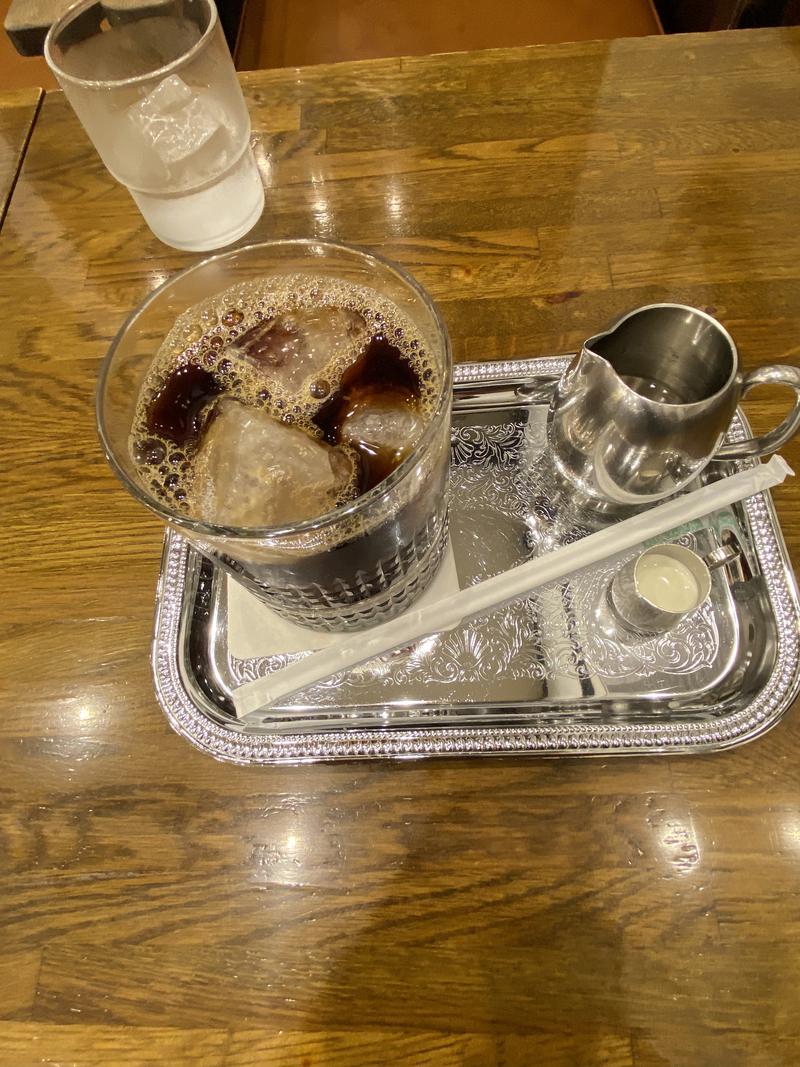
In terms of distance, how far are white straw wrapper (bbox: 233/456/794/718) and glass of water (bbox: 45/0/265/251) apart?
743 millimetres

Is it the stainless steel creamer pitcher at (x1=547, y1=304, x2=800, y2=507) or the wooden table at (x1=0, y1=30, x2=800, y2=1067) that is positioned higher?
the stainless steel creamer pitcher at (x1=547, y1=304, x2=800, y2=507)

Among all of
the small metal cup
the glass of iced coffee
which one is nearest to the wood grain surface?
the glass of iced coffee

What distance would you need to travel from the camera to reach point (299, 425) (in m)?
0.70

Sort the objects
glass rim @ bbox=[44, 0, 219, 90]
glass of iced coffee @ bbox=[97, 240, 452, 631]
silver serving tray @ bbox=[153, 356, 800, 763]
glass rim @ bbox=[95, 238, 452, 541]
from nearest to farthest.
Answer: glass rim @ bbox=[95, 238, 452, 541]
glass of iced coffee @ bbox=[97, 240, 452, 631]
silver serving tray @ bbox=[153, 356, 800, 763]
glass rim @ bbox=[44, 0, 219, 90]

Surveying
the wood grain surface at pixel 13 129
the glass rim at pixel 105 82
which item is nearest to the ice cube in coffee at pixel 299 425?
the glass rim at pixel 105 82

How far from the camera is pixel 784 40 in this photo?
3.92ft

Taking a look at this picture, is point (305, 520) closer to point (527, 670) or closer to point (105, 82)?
point (527, 670)

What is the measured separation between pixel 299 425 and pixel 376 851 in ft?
1.48

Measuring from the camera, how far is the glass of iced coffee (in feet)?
2.02

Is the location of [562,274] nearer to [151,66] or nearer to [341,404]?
[341,404]

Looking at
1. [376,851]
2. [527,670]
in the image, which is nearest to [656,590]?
[527,670]

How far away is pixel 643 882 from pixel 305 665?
1.35ft

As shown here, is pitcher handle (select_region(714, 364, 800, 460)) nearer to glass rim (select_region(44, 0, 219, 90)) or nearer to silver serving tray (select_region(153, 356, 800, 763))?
silver serving tray (select_region(153, 356, 800, 763))

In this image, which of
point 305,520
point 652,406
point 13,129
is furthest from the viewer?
point 13,129
